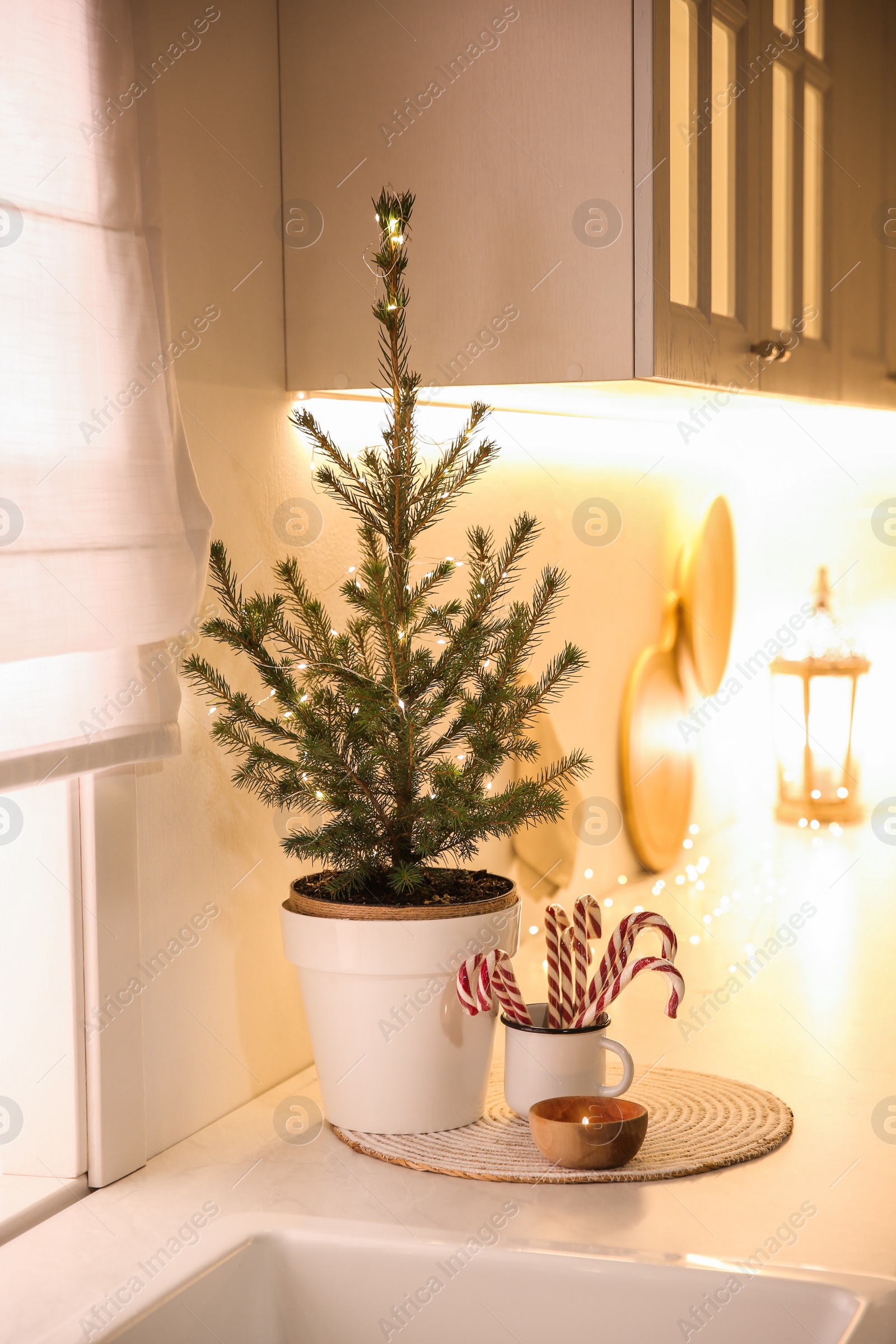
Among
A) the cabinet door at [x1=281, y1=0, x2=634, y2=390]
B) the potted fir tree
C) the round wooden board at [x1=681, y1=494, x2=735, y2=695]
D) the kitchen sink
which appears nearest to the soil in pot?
the potted fir tree

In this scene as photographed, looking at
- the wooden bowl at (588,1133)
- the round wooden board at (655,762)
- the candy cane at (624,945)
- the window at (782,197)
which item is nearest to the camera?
the wooden bowl at (588,1133)

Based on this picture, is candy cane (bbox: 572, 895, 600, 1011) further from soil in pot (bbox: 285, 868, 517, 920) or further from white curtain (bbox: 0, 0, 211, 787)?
white curtain (bbox: 0, 0, 211, 787)

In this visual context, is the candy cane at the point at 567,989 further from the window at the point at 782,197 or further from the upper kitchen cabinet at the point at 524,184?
the window at the point at 782,197

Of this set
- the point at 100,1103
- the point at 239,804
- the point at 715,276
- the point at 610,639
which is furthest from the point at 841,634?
the point at 100,1103

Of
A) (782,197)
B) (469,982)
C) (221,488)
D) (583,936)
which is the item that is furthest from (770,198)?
(469,982)

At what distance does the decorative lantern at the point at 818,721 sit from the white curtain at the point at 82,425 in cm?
164

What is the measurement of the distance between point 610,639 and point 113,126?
1.18 m

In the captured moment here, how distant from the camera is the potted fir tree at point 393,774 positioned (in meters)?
1.13

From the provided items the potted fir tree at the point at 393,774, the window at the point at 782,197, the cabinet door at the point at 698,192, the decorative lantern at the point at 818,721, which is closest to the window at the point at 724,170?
the cabinet door at the point at 698,192

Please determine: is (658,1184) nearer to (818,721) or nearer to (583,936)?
(583,936)

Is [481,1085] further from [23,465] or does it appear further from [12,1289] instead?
[23,465]

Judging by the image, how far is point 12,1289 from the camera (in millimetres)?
933

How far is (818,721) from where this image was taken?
2543 mm

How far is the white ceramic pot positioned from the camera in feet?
3.70
